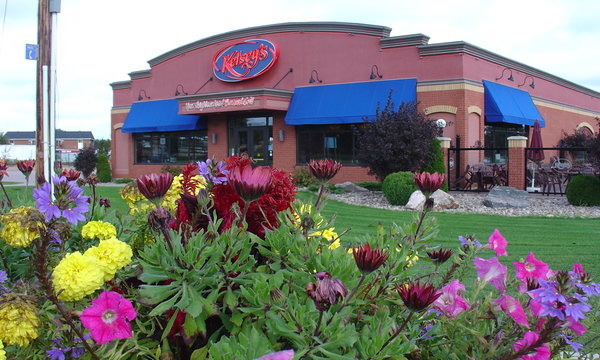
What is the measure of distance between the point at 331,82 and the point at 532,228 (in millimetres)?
13115

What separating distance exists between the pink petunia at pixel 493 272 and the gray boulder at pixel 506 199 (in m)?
13.0

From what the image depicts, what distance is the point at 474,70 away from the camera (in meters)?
20.3

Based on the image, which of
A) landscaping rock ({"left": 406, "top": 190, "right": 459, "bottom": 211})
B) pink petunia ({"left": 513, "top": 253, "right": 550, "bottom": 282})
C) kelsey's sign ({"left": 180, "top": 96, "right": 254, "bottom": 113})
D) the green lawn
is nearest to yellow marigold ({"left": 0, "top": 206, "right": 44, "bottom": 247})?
pink petunia ({"left": 513, "top": 253, "right": 550, "bottom": 282})

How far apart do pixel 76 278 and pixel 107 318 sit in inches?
7.2

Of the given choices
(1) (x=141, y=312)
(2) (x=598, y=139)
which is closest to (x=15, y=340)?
(1) (x=141, y=312)

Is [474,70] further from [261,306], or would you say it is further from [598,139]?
[261,306]

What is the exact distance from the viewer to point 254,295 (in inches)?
61.3

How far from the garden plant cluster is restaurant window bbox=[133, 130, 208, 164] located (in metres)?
24.4

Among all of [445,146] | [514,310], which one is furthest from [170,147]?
[514,310]

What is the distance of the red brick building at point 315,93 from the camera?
2022 cm

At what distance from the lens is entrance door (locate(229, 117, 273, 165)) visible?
24.1 m

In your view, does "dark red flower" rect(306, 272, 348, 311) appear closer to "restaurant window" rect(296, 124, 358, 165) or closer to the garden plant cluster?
the garden plant cluster

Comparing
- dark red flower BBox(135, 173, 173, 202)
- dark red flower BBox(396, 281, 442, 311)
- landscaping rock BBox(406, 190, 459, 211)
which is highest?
dark red flower BBox(135, 173, 173, 202)

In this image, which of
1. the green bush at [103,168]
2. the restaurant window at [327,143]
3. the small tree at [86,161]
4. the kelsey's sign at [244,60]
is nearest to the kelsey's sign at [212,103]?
the kelsey's sign at [244,60]
